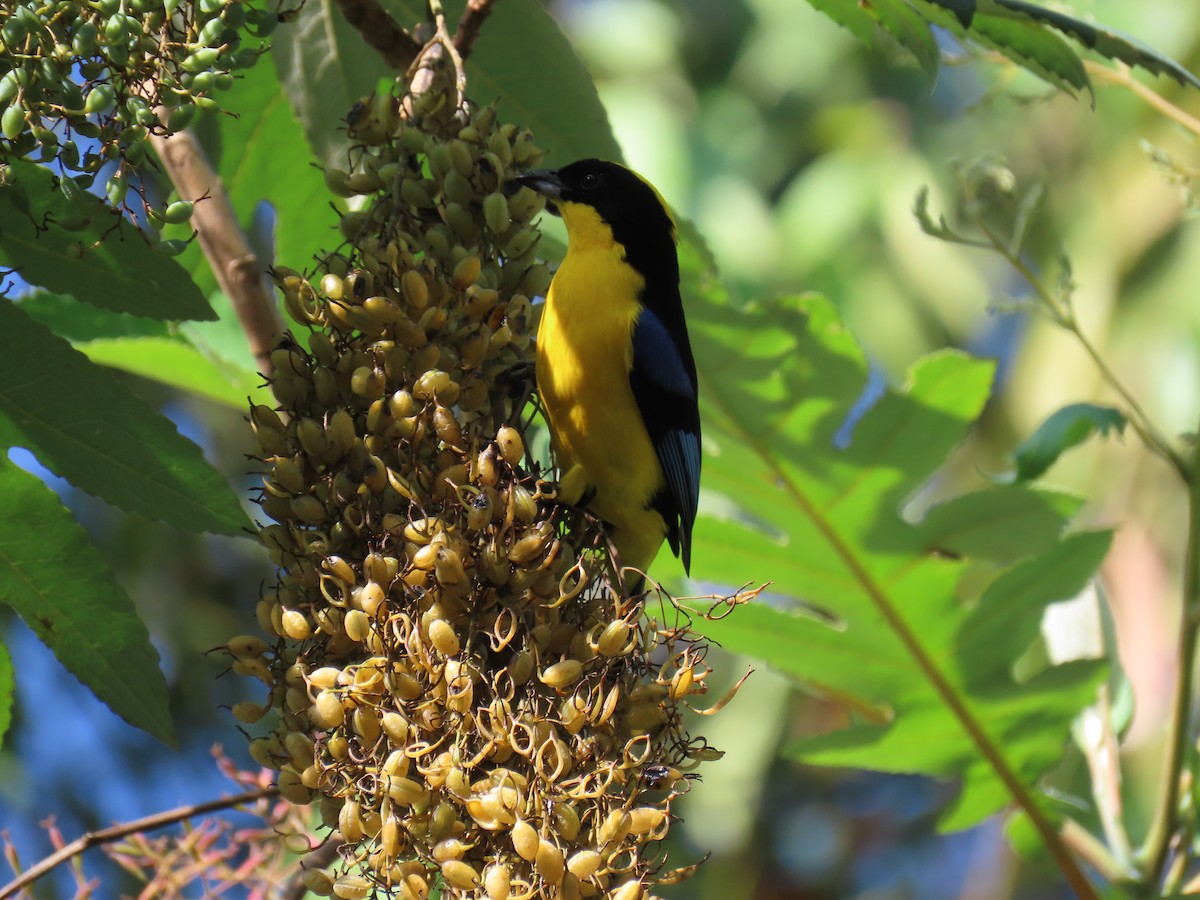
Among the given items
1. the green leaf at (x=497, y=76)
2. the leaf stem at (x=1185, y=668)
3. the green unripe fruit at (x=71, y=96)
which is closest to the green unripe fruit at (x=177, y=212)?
the green unripe fruit at (x=71, y=96)

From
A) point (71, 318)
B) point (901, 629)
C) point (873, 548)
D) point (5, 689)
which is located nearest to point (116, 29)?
point (5, 689)

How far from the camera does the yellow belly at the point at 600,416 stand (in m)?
3.10

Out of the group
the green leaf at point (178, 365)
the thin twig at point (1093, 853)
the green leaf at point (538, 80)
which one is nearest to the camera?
the green leaf at point (538, 80)

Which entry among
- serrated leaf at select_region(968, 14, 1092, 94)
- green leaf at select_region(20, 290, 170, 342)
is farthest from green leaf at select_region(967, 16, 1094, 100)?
green leaf at select_region(20, 290, 170, 342)

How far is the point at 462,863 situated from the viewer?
5.94 feet

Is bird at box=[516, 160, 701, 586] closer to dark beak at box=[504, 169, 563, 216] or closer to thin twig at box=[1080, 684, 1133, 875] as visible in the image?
dark beak at box=[504, 169, 563, 216]

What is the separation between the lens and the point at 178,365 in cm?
363

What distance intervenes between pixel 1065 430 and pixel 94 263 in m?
2.24

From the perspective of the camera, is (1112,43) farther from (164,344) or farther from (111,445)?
(164,344)

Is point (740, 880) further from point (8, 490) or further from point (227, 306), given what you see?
point (8, 490)

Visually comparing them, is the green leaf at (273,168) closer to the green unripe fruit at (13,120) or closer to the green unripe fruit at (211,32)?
the green unripe fruit at (211,32)

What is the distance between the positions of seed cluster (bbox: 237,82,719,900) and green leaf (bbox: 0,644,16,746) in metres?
0.46

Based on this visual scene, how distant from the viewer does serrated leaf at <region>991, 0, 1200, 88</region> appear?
237 cm

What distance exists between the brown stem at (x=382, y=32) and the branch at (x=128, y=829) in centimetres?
145
